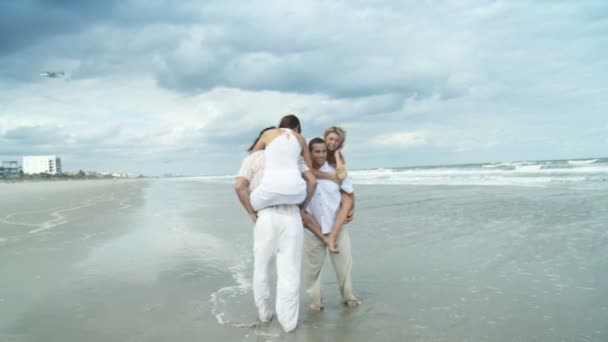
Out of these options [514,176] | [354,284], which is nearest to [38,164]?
[514,176]

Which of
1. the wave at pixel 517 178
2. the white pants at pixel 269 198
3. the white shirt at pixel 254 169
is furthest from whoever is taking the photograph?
the wave at pixel 517 178

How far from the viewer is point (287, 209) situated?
3.47m

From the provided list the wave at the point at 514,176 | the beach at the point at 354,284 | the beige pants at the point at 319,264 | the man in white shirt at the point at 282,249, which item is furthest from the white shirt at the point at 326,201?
the wave at the point at 514,176

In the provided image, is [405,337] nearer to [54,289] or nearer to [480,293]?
[480,293]

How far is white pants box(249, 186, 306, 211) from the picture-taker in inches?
Answer: 132

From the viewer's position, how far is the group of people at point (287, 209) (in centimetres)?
342

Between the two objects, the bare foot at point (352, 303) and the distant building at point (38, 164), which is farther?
the distant building at point (38, 164)

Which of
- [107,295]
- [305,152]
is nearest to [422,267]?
[305,152]

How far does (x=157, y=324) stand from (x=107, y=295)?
1.19 meters

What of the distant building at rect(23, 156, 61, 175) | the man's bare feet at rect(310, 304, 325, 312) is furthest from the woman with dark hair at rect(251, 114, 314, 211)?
the distant building at rect(23, 156, 61, 175)

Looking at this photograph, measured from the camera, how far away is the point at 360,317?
12.3ft

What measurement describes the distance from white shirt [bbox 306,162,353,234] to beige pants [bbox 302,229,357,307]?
174 millimetres

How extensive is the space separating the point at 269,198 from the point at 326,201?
31.0 inches

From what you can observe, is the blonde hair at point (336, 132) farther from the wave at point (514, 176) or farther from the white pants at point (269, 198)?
the wave at point (514, 176)
